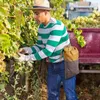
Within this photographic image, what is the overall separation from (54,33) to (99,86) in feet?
7.16

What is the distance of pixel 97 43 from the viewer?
589cm

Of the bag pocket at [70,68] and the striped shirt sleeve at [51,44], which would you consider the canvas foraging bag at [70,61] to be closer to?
Result: the bag pocket at [70,68]

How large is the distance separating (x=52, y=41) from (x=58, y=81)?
33.6 inches

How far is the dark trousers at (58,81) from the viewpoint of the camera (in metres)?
5.21

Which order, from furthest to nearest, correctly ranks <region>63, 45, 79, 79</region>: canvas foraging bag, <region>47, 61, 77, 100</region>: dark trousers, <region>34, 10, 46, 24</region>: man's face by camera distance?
<region>47, 61, 77, 100</region>: dark trousers, <region>63, 45, 79, 79</region>: canvas foraging bag, <region>34, 10, 46, 24</region>: man's face

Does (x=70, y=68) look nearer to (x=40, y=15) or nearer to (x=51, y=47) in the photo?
(x=51, y=47)

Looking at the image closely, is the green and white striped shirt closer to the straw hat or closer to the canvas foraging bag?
the canvas foraging bag

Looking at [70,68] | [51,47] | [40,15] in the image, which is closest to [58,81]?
[70,68]

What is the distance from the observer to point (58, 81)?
541 centimetres

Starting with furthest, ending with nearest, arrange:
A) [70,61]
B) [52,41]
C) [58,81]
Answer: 1. [58,81]
2. [70,61]
3. [52,41]

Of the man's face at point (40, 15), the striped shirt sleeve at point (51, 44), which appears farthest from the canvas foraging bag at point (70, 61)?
the man's face at point (40, 15)

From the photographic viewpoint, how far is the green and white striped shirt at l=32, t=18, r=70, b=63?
4.77 metres

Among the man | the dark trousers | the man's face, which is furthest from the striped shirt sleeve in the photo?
the dark trousers

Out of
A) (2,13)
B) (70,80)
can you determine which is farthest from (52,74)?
(2,13)
